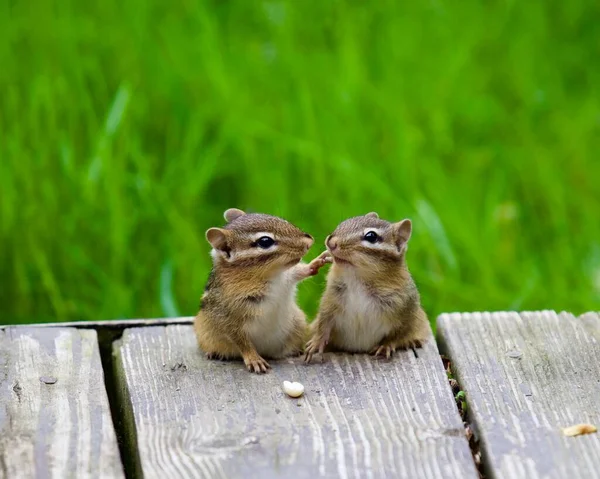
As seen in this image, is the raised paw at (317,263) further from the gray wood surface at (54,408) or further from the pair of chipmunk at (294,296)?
the gray wood surface at (54,408)

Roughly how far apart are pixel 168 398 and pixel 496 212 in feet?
9.26

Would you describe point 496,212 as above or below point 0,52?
below

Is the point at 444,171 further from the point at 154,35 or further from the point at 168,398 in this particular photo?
the point at 168,398

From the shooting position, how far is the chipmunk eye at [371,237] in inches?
134

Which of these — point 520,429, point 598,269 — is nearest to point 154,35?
point 598,269

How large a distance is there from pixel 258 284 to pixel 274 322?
0.40 ft

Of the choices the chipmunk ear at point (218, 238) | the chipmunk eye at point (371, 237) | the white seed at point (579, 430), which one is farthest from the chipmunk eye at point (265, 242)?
the white seed at point (579, 430)

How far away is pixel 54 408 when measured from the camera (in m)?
2.85

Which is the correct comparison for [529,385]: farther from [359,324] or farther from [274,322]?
[274,322]

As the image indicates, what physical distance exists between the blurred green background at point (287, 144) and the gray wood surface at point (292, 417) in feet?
3.89

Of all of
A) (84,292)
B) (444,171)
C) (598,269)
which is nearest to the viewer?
(84,292)

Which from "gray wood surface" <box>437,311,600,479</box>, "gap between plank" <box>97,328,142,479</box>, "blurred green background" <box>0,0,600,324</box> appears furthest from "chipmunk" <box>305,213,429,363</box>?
"blurred green background" <box>0,0,600,324</box>

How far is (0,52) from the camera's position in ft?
17.2

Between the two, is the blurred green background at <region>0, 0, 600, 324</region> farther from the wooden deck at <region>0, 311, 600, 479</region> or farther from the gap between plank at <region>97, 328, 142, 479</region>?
the wooden deck at <region>0, 311, 600, 479</region>
